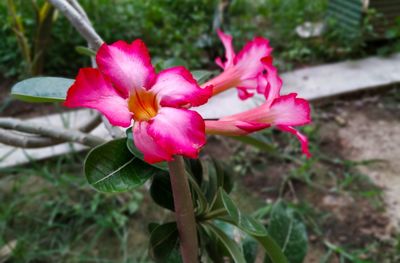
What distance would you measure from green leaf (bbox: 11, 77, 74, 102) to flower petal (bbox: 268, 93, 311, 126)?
223mm

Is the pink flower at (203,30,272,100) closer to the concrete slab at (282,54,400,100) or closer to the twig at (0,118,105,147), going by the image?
the twig at (0,118,105,147)

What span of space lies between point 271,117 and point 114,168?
0.54ft

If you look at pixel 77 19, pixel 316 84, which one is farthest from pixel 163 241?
pixel 316 84

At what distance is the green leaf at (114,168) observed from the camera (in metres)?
0.40

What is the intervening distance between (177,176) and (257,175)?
127 cm

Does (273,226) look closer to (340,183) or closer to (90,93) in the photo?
(90,93)

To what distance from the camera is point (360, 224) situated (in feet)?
4.64

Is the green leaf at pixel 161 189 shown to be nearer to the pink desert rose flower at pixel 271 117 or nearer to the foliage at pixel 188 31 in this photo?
the pink desert rose flower at pixel 271 117

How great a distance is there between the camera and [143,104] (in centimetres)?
37

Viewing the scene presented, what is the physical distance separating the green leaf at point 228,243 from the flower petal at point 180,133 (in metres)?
0.24

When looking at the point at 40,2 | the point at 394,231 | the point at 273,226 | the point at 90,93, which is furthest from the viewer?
the point at 40,2

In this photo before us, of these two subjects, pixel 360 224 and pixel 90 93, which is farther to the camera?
pixel 360 224

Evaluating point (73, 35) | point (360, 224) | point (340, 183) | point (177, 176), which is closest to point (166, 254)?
point (177, 176)

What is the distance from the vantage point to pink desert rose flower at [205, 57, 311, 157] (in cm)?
40
